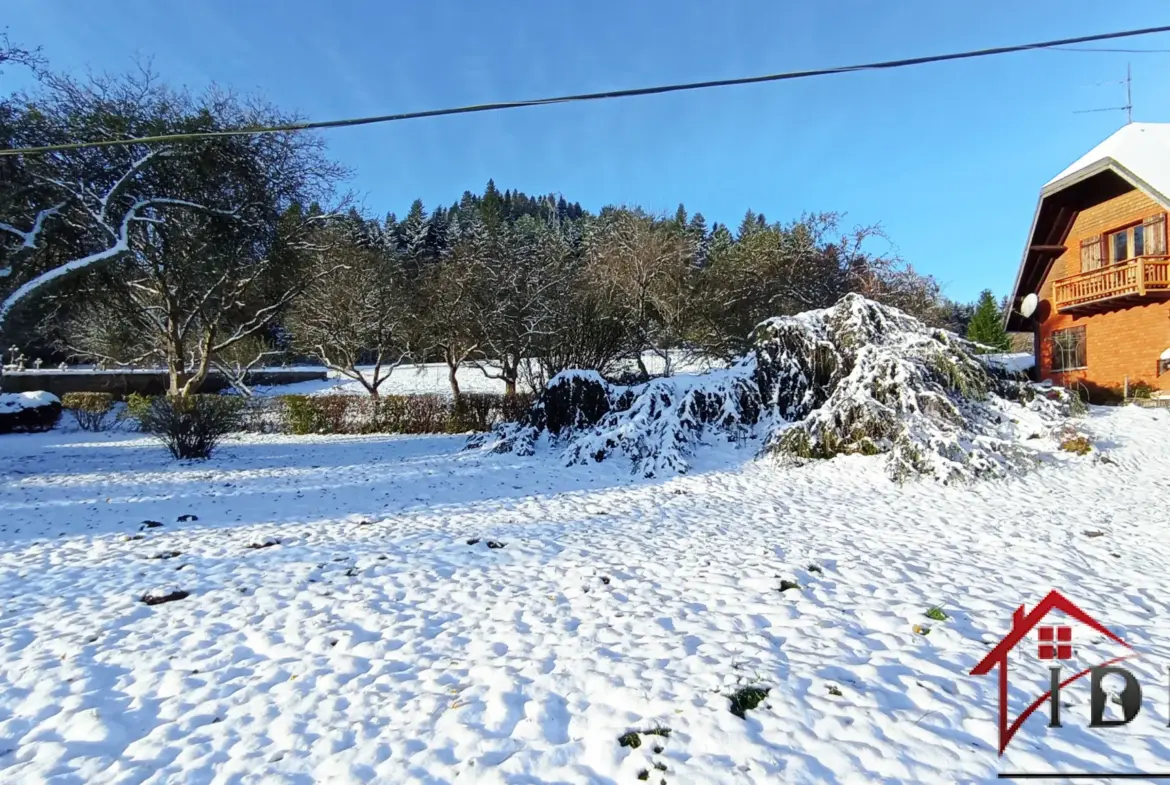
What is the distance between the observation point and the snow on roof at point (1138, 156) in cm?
1351

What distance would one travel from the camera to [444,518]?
6926 mm

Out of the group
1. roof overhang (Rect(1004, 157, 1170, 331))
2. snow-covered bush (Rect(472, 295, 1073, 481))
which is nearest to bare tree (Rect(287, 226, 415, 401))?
snow-covered bush (Rect(472, 295, 1073, 481))

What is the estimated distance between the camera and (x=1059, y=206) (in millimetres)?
16781

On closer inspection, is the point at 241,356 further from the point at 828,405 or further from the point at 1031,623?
the point at 1031,623

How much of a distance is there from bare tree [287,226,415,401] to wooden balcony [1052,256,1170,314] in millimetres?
22745

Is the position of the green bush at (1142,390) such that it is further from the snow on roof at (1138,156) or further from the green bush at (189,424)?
the green bush at (189,424)

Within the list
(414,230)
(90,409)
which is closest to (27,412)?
(90,409)

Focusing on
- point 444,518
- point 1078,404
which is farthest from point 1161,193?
point 444,518

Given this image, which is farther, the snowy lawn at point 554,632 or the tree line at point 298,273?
the tree line at point 298,273

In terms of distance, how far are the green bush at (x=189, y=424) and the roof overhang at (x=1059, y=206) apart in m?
22.4

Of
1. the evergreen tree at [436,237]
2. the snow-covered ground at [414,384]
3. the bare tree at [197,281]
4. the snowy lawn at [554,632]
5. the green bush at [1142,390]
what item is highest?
the evergreen tree at [436,237]

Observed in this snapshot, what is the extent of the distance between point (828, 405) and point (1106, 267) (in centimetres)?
1111

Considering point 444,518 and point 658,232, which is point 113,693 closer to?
point 444,518

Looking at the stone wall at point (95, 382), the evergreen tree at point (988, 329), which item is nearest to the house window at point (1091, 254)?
the evergreen tree at point (988, 329)
